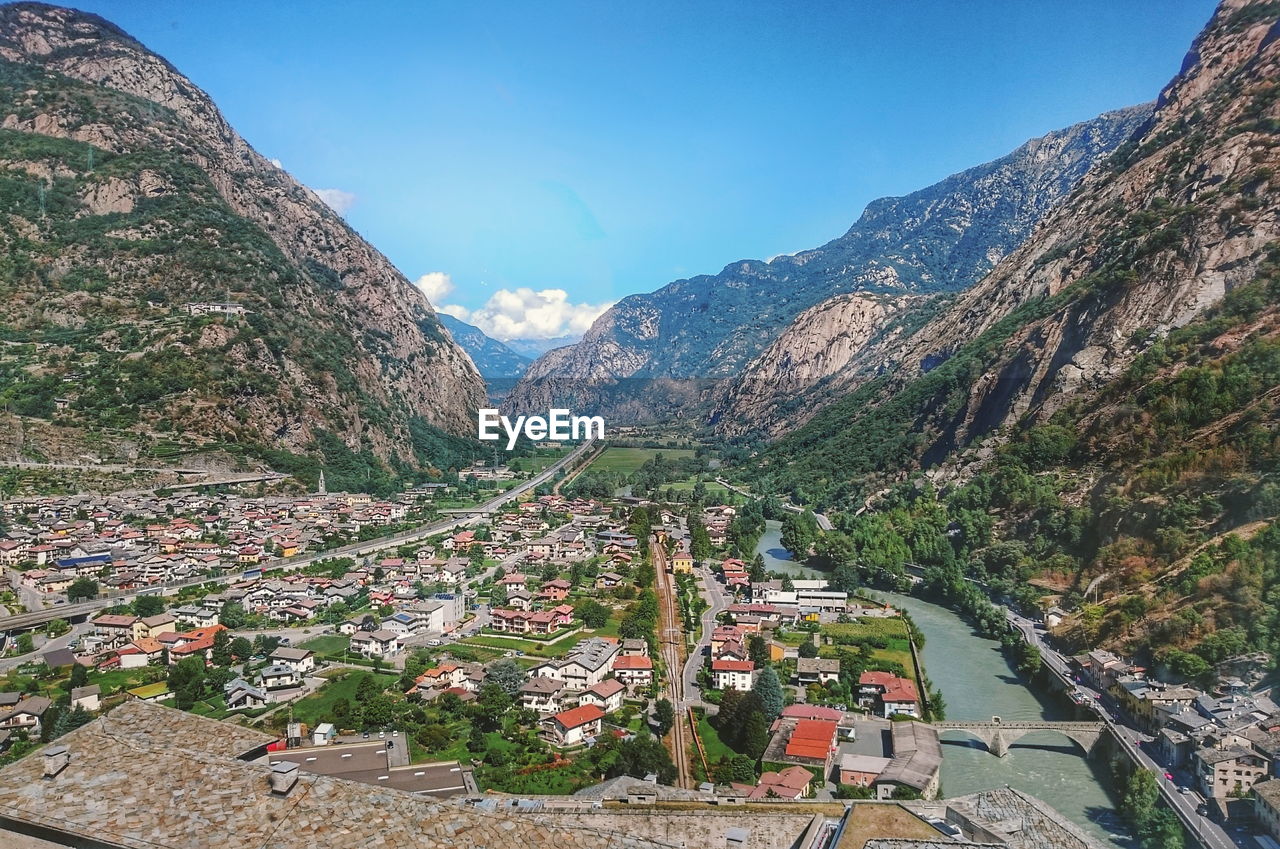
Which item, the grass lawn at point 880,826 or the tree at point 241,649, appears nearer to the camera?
the grass lawn at point 880,826

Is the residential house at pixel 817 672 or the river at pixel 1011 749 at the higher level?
the residential house at pixel 817 672

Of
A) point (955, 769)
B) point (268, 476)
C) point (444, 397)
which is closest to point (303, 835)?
point (955, 769)

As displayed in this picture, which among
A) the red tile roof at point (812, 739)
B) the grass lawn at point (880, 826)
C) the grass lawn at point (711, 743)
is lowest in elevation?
the grass lawn at point (711, 743)

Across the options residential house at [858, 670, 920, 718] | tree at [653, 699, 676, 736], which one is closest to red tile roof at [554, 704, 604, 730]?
tree at [653, 699, 676, 736]

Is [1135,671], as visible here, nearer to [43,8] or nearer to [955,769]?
[955,769]

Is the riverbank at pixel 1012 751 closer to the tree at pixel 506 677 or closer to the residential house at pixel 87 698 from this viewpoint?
the tree at pixel 506 677

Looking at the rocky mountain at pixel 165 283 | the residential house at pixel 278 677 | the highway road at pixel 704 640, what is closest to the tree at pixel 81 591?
the residential house at pixel 278 677
